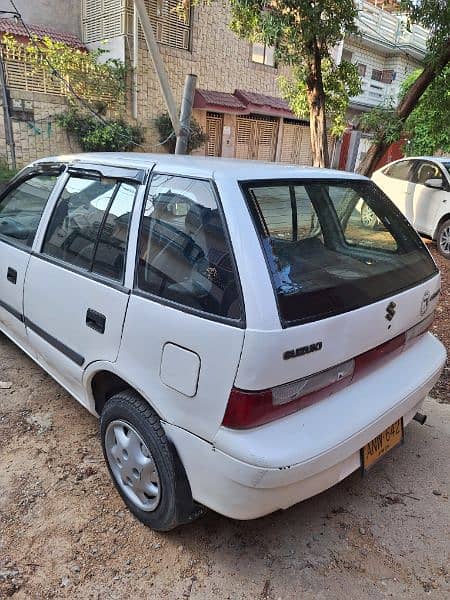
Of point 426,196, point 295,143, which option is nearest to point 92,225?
point 426,196

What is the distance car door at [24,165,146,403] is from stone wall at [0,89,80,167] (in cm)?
973

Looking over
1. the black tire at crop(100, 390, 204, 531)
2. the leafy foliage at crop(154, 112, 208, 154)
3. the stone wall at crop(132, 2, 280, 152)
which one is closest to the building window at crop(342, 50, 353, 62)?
the stone wall at crop(132, 2, 280, 152)

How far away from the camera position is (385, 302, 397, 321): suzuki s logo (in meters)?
1.98

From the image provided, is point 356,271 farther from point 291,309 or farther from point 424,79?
point 424,79

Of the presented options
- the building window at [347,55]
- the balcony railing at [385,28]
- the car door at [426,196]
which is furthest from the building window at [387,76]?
the car door at [426,196]

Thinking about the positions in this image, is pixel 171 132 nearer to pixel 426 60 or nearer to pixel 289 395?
pixel 426 60

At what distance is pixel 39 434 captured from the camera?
2.66m

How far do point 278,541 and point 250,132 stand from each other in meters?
15.1

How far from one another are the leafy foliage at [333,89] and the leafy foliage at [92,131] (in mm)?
5307

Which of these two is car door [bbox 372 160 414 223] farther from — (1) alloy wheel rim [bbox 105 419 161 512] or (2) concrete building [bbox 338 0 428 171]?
(2) concrete building [bbox 338 0 428 171]

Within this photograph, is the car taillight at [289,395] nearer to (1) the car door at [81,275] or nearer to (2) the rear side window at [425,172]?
(1) the car door at [81,275]

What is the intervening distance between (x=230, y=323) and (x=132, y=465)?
36.4 inches

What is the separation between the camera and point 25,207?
2.99m

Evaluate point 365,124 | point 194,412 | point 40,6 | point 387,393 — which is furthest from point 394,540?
point 40,6
